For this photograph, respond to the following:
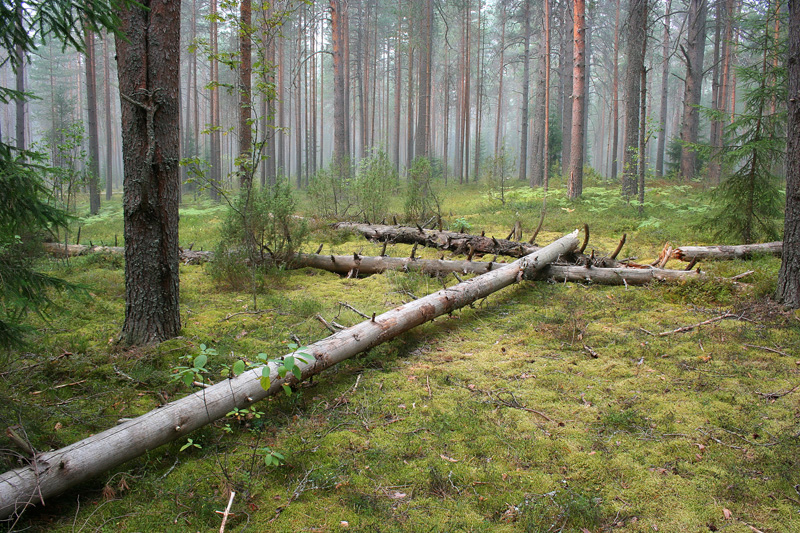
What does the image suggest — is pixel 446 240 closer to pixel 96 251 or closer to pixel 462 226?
pixel 462 226

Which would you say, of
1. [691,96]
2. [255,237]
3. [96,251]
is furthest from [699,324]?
[691,96]

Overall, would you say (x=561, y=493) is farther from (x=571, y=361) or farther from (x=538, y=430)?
(x=571, y=361)

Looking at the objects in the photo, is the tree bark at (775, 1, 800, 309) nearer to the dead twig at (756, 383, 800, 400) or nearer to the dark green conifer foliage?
the dead twig at (756, 383, 800, 400)

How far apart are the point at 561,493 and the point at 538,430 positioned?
701mm

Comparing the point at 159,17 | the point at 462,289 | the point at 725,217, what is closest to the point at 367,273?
the point at 462,289

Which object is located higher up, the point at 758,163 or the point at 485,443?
the point at 758,163

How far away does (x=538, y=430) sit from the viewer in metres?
3.46

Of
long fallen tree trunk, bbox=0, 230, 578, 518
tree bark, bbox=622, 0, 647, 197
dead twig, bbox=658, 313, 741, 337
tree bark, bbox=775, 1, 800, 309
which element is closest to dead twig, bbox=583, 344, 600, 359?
dead twig, bbox=658, 313, 741, 337

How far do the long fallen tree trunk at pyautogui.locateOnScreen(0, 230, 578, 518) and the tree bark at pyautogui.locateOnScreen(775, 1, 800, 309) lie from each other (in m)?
4.36

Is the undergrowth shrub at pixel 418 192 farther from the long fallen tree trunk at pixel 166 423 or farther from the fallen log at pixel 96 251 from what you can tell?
the long fallen tree trunk at pixel 166 423

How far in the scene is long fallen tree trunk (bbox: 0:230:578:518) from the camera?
2.42 m

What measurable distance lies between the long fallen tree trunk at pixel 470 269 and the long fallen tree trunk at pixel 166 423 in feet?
8.32

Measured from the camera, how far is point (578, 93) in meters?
13.9

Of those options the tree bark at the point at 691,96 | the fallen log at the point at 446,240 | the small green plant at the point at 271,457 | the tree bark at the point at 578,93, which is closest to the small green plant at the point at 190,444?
the small green plant at the point at 271,457
